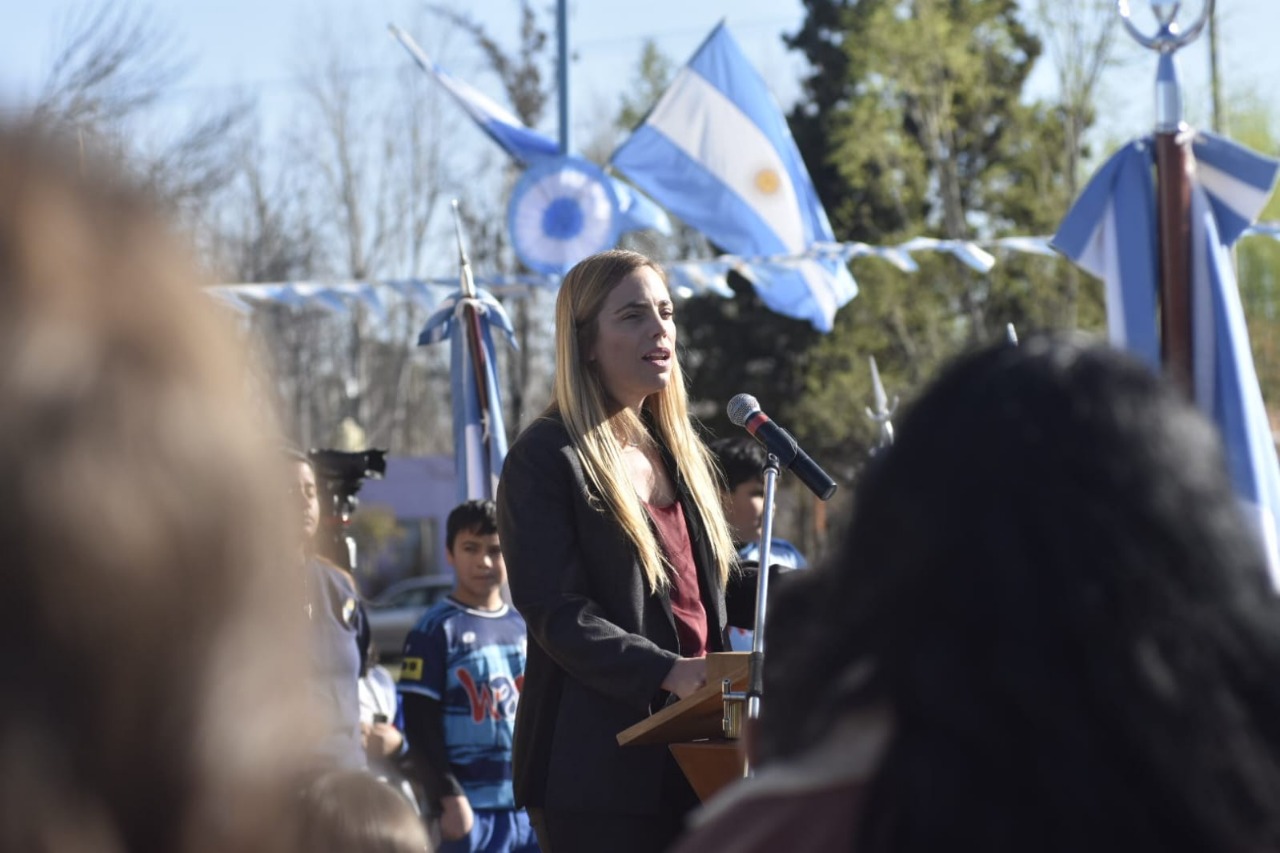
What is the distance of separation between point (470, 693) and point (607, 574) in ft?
6.96

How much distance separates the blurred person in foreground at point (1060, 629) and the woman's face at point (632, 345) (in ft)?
7.43

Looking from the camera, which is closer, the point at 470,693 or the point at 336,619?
the point at 336,619

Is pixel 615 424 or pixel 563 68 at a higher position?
pixel 563 68

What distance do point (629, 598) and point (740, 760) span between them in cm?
54

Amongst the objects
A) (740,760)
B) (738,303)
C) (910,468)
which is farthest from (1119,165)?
(738,303)

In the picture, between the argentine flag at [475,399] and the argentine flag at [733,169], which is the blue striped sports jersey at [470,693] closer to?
the argentine flag at [475,399]

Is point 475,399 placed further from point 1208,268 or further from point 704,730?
point 704,730

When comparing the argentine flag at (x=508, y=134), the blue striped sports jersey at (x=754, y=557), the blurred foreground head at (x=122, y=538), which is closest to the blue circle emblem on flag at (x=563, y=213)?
the argentine flag at (x=508, y=134)

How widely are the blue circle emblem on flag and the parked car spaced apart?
→ 15.9 m

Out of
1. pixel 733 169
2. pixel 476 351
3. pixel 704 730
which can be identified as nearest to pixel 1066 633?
pixel 704 730

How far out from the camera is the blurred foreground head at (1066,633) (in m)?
1.07

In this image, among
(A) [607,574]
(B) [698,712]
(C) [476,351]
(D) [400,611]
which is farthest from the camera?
(D) [400,611]

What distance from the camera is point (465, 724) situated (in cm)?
514

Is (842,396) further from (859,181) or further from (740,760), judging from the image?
(740,760)
